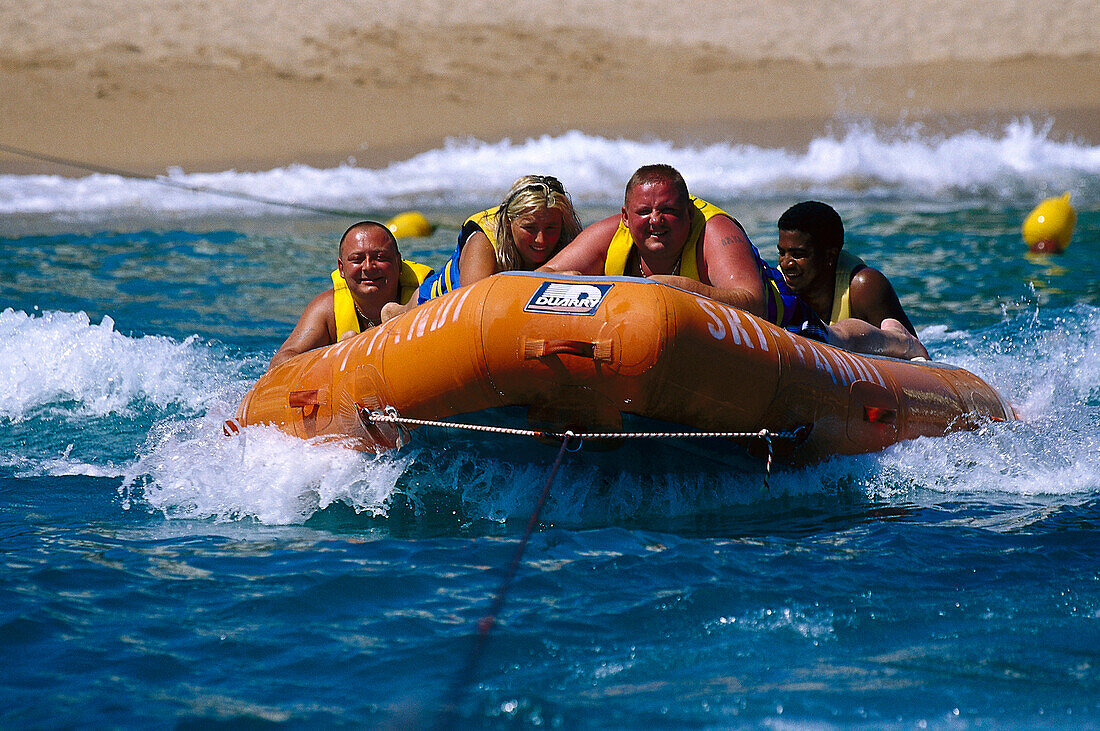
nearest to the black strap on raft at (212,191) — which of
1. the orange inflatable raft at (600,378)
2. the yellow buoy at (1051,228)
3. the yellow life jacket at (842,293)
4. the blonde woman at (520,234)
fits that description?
the blonde woman at (520,234)

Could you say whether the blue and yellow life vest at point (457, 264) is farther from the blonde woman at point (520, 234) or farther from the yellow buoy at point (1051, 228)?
the yellow buoy at point (1051, 228)

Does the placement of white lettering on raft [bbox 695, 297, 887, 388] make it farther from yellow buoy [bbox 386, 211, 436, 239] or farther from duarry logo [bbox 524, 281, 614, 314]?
yellow buoy [bbox 386, 211, 436, 239]

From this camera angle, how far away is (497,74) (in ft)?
63.3

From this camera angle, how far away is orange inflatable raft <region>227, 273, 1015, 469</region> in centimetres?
322

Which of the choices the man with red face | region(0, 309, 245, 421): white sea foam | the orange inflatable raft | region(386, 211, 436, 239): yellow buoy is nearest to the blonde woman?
the man with red face

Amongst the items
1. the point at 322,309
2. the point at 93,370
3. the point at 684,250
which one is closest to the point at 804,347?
the point at 684,250

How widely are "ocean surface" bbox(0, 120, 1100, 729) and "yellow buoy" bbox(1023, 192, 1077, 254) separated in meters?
3.65

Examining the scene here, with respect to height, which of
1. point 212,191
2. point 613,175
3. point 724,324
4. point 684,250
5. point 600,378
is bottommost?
point 600,378

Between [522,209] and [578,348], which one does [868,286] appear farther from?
[578,348]

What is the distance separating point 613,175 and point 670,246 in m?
11.5

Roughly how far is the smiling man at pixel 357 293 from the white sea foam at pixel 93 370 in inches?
37.0

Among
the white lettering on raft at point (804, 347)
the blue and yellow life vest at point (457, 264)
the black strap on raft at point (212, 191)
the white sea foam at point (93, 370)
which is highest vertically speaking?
the black strap on raft at point (212, 191)

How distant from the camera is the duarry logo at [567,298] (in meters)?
3.25

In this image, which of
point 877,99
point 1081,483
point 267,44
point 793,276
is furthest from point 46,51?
point 1081,483
